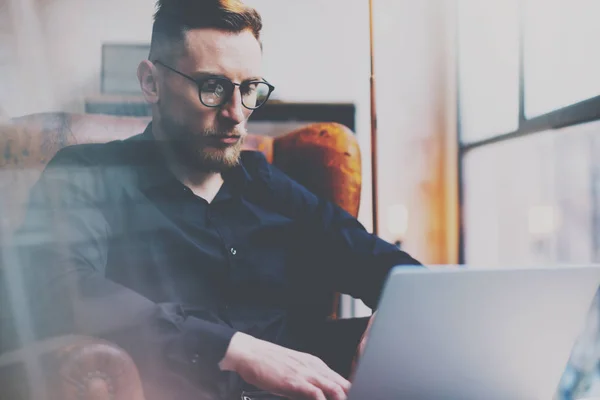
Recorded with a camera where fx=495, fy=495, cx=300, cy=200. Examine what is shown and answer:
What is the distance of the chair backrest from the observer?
0.92 metres

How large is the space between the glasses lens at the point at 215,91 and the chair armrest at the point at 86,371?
1.56ft

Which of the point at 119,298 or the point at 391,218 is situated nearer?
the point at 119,298

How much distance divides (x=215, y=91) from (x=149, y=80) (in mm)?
143

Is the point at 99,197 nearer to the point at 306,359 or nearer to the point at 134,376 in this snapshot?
the point at 134,376

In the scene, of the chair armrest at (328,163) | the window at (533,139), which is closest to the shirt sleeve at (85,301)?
the chair armrest at (328,163)

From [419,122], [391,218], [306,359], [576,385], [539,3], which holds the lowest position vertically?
[576,385]

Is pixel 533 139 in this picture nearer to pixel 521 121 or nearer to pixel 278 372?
pixel 521 121

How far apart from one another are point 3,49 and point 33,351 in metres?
0.56

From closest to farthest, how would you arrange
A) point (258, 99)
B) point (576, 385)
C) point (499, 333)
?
1. point (499, 333)
2. point (258, 99)
3. point (576, 385)

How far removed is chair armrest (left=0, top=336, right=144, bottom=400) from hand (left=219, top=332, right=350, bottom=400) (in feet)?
0.55

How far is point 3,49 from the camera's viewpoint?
36.8 inches

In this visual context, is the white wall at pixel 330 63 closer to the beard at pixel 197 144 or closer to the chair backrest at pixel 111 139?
the chair backrest at pixel 111 139

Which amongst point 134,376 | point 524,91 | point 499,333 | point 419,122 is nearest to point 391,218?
point 419,122

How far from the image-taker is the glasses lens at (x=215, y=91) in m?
0.94
